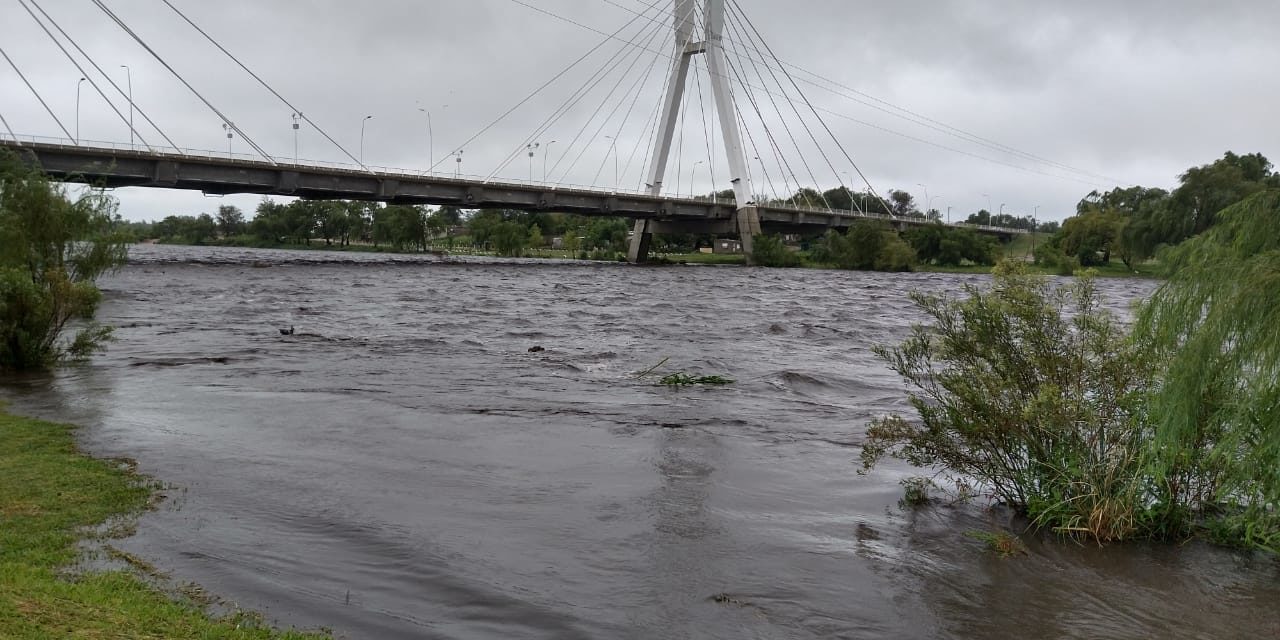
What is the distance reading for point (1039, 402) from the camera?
8.50 metres

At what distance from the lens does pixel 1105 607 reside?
711 cm

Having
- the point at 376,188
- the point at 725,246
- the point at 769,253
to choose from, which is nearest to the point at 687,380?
the point at 376,188

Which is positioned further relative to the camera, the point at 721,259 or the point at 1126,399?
the point at 721,259

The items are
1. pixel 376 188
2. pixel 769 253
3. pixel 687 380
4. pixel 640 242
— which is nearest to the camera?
pixel 687 380

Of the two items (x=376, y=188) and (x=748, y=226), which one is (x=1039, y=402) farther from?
(x=748, y=226)

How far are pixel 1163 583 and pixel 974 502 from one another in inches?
99.7

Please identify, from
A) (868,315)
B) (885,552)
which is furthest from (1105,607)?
(868,315)

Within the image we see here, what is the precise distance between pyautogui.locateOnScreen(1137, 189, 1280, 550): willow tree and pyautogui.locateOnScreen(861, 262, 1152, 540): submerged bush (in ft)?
2.17

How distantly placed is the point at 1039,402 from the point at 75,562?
324 inches

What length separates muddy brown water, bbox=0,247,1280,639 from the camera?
22.4ft

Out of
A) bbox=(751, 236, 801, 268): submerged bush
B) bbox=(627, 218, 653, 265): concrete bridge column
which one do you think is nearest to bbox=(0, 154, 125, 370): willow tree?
bbox=(751, 236, 801, 268): submerged bush

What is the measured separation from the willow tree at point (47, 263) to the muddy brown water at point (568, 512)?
83 centimetres

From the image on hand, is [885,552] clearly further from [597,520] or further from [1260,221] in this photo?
[1260,221]

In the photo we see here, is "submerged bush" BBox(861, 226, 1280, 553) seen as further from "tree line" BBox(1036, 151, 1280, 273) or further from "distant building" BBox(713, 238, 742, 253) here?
"distant building" BBox(713, 238, 742, 253)
